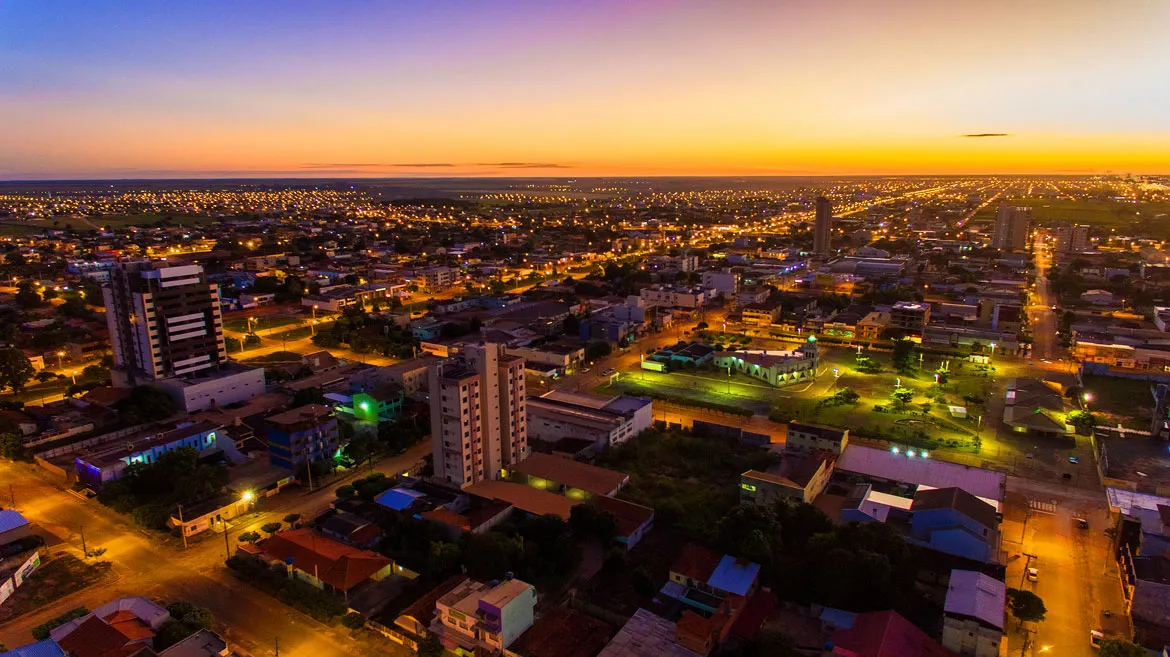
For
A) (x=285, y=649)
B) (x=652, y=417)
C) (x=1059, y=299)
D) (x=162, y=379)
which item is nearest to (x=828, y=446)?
(x=652, y=417)

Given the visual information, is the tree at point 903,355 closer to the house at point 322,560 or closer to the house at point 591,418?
the house at point 591,418

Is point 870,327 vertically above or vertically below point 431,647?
above

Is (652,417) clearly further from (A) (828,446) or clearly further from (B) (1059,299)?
(B) (1059,299)

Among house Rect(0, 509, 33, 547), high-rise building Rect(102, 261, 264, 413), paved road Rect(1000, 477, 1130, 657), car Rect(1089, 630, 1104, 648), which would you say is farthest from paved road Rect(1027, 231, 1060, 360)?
house Rect(0, 509, 33, 547)

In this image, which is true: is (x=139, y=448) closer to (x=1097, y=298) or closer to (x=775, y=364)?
(x=775, y=364)

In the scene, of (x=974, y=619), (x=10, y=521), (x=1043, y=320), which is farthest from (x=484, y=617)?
(x=1043, y=320)

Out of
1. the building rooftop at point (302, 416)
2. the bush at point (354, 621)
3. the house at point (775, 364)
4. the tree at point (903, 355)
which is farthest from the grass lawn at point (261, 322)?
the tree at point (903, 355)
